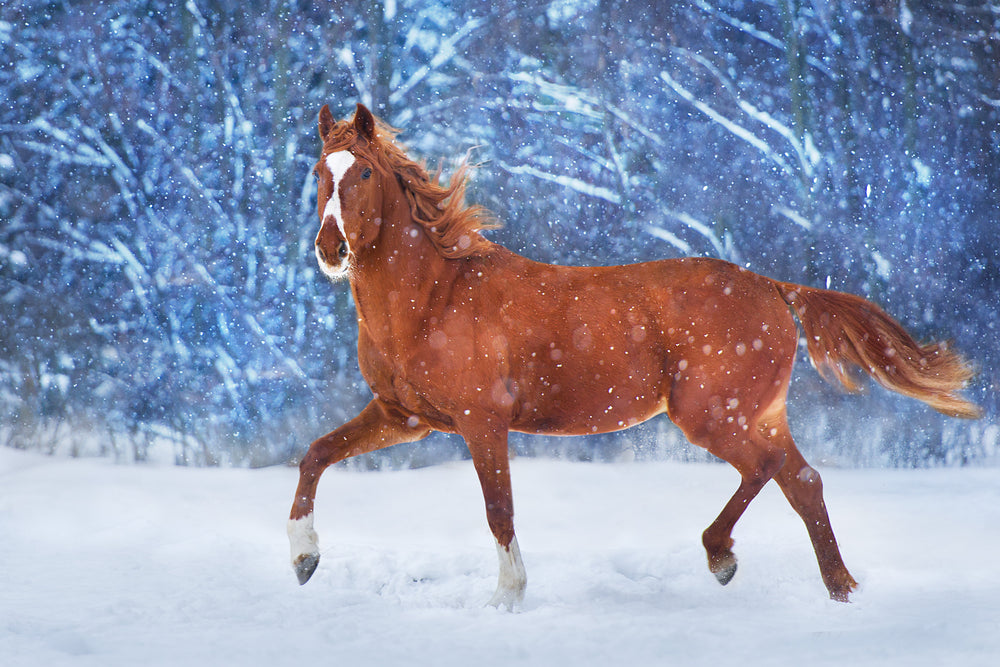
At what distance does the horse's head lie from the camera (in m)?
2.82

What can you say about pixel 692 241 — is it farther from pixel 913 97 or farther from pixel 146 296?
pixel 146 296

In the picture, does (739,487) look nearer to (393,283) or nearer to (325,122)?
(393,283)

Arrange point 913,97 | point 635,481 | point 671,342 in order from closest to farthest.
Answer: point 671,342 < point 635,481 < point 913,97

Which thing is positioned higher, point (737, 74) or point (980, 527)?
point (737, 74)

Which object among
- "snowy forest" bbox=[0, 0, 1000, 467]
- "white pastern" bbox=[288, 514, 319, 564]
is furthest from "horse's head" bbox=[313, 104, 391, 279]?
"snowy forest" bbox=[0, 0, 1000, 467]

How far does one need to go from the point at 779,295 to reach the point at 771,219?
1604 mm

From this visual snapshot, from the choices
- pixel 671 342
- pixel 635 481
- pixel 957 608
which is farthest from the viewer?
pixel 635 481

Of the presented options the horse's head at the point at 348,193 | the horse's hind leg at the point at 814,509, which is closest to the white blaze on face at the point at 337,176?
the horse's head at the point at 348,193

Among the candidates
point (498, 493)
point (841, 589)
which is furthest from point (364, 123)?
point (841, 589)

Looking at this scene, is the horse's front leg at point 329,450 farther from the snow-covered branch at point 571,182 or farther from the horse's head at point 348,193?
the snow-covered branch at point 571,182

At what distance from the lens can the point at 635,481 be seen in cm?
465

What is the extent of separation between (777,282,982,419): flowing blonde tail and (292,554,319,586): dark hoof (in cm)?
224

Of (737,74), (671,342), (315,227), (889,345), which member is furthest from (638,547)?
(737,74)

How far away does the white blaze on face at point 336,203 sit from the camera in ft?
9.29
